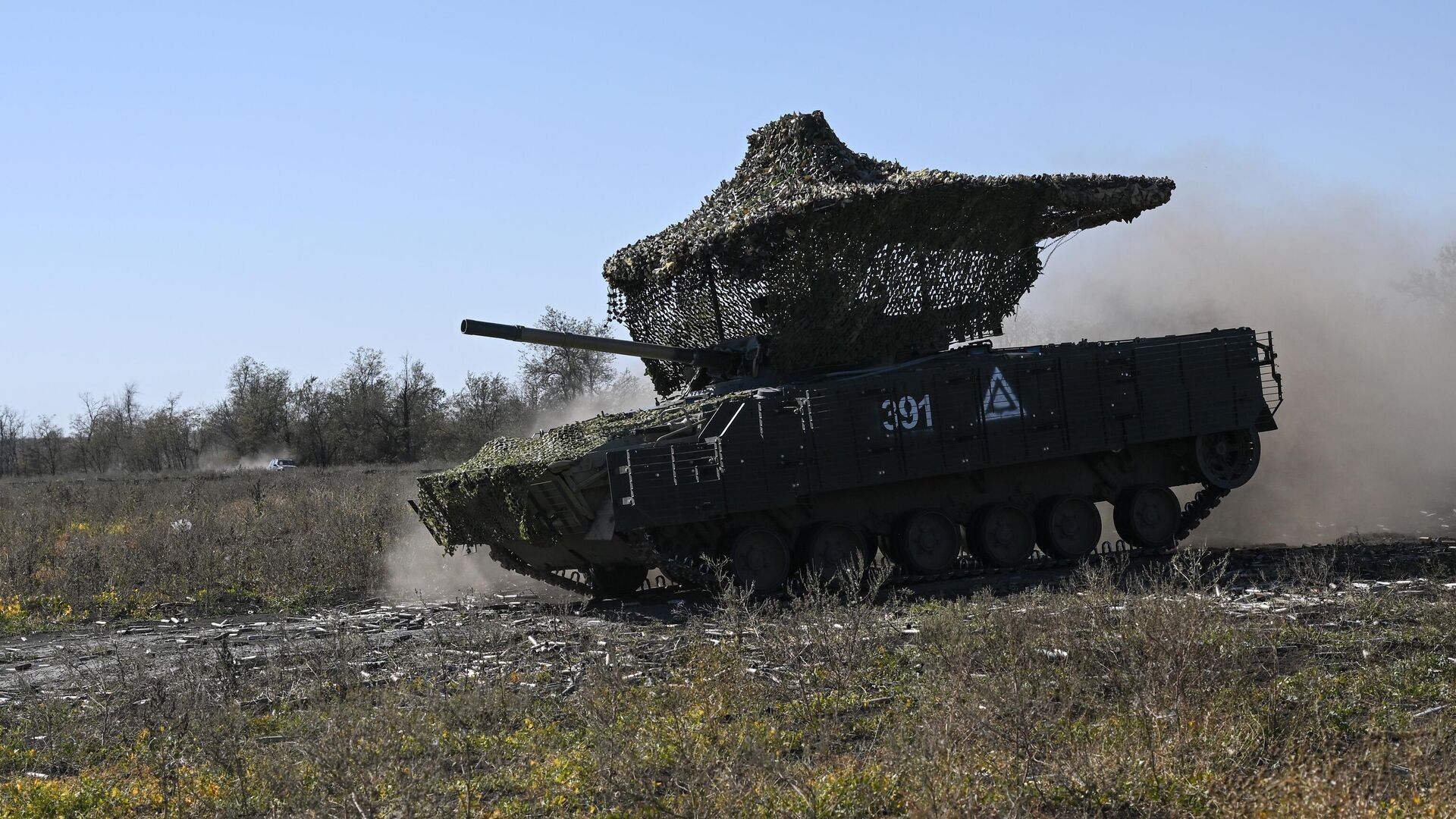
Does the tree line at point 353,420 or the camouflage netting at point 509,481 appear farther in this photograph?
the tree line at point 353,420

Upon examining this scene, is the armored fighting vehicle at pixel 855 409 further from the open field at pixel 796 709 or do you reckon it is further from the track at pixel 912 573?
the open field at pixel 796 709

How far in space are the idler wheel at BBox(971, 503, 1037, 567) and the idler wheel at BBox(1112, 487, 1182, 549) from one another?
1.61m

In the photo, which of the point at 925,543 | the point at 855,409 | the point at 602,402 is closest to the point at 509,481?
the point at 855,409

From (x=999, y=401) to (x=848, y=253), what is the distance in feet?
8.30

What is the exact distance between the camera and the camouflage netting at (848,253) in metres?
16.9

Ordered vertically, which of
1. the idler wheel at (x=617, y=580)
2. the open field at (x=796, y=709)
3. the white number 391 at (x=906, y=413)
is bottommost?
the open field at (x=796, y=709)

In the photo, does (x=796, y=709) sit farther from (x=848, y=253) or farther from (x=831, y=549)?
(x=848, y=253)

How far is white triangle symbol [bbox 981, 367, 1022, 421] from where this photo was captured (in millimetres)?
16500

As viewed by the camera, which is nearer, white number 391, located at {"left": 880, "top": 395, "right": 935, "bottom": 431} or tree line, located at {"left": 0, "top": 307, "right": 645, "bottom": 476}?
white number 391, located at {"left": 880, "top": 395, "right": 935, "bottom": 431}

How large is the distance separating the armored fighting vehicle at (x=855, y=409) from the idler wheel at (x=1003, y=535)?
0.11ft

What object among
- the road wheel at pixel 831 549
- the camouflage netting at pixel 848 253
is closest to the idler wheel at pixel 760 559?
the road wheel at pixel 831 549

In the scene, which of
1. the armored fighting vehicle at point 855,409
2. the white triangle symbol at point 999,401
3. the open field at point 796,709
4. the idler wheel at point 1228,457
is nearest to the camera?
the open field at point 796,709

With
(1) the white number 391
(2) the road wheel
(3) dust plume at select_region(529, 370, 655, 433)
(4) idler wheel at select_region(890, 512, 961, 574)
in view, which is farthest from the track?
(3) dust plume at select_region(529, 370, 655, 433)

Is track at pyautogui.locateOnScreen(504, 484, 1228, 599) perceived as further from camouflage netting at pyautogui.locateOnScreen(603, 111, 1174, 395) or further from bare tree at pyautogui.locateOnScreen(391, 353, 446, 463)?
bare tree at pyautogui.locateOnScreen(391, 353, 446, 463)
